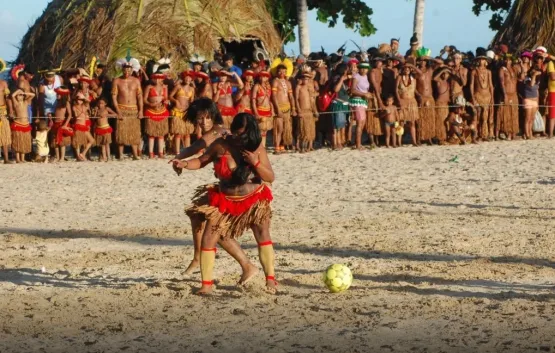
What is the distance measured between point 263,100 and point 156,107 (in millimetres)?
1515

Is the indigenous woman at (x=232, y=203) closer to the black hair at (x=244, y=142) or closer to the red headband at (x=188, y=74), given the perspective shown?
the black hair at (x=244, y=142)

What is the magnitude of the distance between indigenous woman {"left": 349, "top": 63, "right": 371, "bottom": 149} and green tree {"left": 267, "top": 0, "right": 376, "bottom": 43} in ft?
28.8

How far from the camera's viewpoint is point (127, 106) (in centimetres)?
1653

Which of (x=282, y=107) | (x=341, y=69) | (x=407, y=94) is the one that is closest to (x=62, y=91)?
(x=282, y=107)

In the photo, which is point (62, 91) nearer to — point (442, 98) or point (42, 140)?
point (42, 140)

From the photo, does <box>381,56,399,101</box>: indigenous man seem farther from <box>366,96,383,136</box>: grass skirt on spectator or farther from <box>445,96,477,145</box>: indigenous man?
<box>445,96,477,145</box>: indigenous man

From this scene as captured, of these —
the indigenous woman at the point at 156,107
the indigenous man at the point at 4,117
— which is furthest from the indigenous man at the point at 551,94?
the indigenous man at the point at 4,117

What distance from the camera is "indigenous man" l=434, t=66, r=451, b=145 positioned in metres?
17.9

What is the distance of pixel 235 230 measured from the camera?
774 cm

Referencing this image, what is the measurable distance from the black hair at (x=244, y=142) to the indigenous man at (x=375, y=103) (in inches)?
400

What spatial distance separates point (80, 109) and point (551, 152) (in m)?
6.57

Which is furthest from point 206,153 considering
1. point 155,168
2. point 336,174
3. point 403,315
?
point 155,168

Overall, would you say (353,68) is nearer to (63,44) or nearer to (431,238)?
(63,44)

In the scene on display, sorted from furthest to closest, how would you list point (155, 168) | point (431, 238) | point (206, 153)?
point (155, 168), point (431, 238), point (206, 153)
